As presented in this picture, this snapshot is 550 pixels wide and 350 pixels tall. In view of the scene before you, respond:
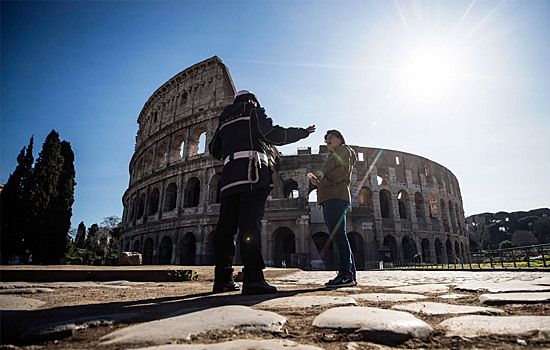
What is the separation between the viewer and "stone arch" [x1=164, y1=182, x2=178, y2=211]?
2190cm

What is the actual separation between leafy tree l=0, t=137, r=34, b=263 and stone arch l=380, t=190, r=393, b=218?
2783 cm

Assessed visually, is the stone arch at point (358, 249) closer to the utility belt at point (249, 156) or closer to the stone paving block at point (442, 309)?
the utility belt at point (249, 156)

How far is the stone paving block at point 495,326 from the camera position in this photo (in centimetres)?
106

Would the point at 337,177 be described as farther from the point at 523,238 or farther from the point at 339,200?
the point at 523,238

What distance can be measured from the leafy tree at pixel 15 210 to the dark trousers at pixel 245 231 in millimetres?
23616

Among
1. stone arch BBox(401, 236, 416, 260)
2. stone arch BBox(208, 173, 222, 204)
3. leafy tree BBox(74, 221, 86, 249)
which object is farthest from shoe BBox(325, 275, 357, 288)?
leafy tree BBox(74, 221, 86, 249)

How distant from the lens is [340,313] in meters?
1.46

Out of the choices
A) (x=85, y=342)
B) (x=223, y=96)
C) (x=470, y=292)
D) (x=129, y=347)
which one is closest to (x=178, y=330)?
(x=129, y=347)

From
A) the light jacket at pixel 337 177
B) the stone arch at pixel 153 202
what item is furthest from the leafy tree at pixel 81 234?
the light jacket at pixel 337 177

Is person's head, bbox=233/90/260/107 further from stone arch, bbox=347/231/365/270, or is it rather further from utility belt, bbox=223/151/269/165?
stone arch, bbox=347/231/365/270

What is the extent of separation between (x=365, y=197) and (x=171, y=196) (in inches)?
647

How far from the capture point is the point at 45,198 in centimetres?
2053

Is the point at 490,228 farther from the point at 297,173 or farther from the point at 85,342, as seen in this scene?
the point at 85,342

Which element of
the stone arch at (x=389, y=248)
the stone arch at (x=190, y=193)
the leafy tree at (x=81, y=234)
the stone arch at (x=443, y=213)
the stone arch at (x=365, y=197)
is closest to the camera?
the stone arch at (x=190, y=193)
